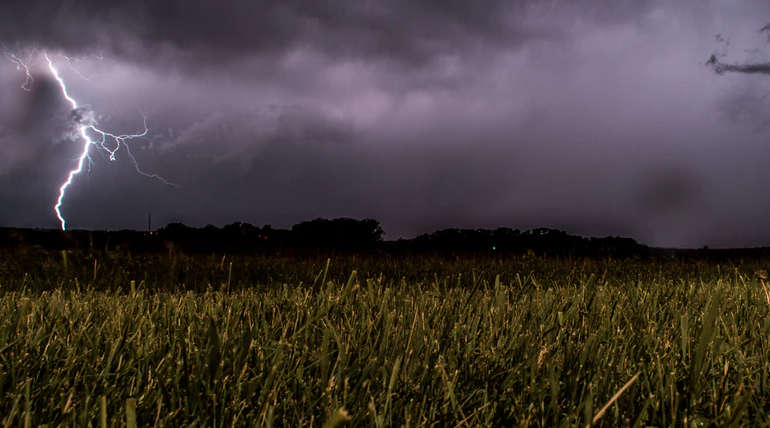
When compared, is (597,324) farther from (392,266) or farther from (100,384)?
(392,266)

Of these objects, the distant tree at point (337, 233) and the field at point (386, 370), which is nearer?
the field at point (386, 370)

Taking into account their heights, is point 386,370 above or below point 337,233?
below

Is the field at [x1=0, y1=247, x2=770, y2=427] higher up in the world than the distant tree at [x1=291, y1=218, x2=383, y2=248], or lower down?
lower down

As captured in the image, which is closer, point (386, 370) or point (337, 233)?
point (386, 370)

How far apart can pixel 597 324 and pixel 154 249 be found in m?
10.6

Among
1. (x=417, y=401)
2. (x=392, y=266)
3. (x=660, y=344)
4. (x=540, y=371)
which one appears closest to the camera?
(x=417, y=401)

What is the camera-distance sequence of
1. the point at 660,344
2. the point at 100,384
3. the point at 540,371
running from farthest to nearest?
the point at 660,344 → the point at 540,371 → the point at 100,384

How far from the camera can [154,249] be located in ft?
38.5

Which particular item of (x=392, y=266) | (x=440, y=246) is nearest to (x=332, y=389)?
(x=392, y=266)

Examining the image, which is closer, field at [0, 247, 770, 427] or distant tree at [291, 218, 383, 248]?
field at [0, 247, 770, 427]

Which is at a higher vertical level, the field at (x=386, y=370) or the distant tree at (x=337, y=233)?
the distant tree at (x=337, y=233)

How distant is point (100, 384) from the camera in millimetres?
1852

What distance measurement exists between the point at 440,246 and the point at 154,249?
627 cm

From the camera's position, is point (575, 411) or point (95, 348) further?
point (95, 348)
